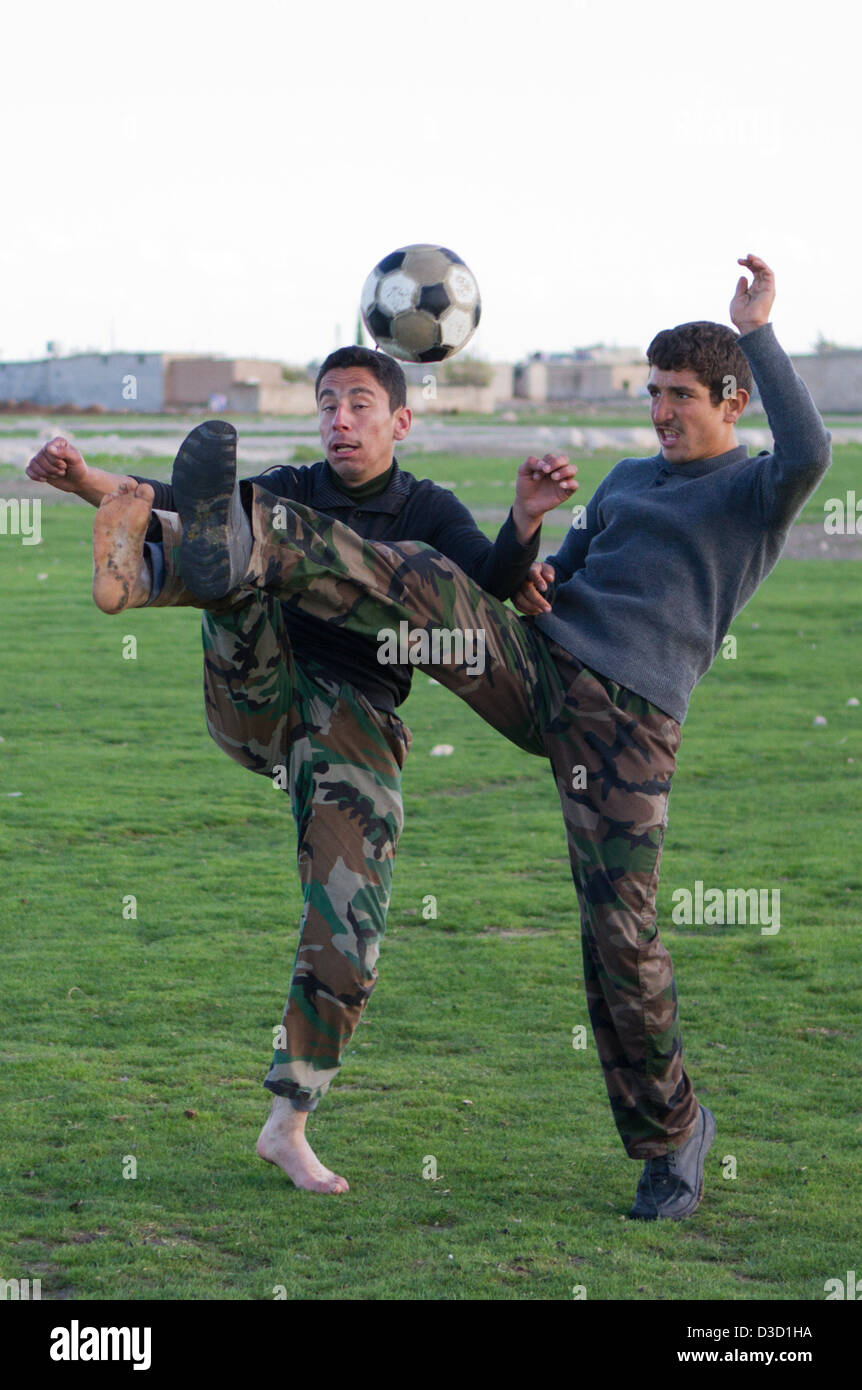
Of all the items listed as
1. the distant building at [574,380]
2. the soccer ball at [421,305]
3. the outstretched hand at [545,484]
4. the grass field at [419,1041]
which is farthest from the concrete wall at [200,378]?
the outstretched hand at [545,484]

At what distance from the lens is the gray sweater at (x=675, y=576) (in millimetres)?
4773

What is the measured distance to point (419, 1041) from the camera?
6.02 metres

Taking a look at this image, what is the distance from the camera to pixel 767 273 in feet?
15.3

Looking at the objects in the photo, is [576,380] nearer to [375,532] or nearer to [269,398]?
[269,398]

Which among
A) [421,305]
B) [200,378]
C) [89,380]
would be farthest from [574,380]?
[421,305]

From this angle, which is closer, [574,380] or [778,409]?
[778,409]

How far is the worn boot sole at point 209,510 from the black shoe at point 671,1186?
2.13 meters

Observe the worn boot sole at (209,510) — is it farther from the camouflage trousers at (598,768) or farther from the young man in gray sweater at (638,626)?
the camouflage trousers at (598,768)

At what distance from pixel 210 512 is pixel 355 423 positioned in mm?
997

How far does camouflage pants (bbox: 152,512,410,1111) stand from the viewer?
476 centimetres

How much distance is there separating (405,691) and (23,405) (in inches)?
2743

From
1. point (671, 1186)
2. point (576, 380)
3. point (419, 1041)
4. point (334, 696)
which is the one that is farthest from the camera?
point (576, 380)

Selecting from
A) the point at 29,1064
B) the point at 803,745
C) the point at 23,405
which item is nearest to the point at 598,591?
the point at 29,1064

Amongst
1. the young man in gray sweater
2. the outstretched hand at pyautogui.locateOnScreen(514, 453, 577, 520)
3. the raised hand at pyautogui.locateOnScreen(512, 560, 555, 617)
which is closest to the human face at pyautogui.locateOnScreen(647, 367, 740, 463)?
the young man in gray sweater
